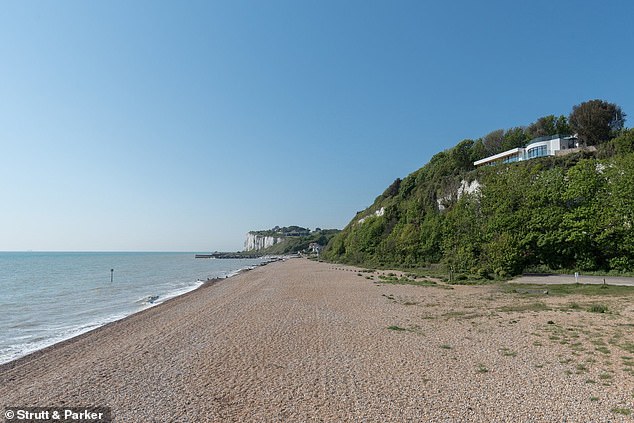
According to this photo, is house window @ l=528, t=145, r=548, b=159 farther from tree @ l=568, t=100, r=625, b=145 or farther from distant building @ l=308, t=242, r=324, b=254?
distant building @ l=308, t=242, r=324, b=254

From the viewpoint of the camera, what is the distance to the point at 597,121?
2212 inches

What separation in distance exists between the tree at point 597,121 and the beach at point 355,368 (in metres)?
51.3

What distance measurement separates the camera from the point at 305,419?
6625mm

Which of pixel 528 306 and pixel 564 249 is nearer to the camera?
pixel 528 306

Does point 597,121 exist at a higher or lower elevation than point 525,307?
higher

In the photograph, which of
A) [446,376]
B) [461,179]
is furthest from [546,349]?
[461,179]

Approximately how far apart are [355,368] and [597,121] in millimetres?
66321

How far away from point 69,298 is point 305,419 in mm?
33289

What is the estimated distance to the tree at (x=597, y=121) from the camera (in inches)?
2207

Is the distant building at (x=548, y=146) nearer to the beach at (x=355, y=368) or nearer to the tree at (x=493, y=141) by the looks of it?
the tree at (x=493, y=141)

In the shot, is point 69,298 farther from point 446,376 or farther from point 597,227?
point 597,227

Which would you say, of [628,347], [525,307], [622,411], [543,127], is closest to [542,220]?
[525,307]

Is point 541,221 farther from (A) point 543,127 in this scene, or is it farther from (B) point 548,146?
(A) point 543,127

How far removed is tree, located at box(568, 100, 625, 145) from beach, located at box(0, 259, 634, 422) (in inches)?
2021
